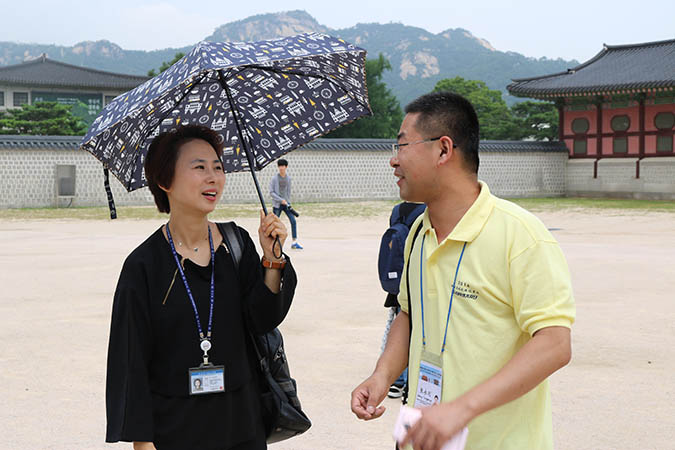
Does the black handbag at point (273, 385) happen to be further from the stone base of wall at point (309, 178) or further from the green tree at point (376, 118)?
the green tree at point (376, 118)

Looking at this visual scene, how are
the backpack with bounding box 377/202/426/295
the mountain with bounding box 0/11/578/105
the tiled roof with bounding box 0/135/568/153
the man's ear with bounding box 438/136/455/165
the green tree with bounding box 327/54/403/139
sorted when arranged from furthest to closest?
the mountain with bounding box 0/11/578/105 < the green tree with bounding box 327/54/403/139 < the tiled roof with bounding box 0/135/568/153 < the backpack with bounding box 377/202/426/295 < the man's ear with bounding box 438/136/455/165

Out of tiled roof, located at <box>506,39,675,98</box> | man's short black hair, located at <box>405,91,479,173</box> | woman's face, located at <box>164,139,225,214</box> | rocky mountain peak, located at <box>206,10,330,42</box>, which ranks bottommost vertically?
woman's face, located at <box>164,139,225,214</box>

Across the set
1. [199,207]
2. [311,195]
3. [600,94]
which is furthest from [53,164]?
[199,207]

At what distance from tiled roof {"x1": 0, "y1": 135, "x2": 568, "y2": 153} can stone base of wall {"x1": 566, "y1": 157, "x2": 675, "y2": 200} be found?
1.40 meters

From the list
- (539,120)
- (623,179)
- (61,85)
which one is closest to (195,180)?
(623,179)

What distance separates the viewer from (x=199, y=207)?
2377 millimetres

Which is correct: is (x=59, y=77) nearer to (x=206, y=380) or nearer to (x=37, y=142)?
(x=37, y=142)

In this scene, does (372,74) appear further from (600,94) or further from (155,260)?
(155,260)

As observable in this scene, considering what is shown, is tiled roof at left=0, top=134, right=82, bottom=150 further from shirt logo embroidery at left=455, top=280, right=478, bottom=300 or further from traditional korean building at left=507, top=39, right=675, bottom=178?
shirt logo embroidery at left=455, top=280, right=478, bottom=300

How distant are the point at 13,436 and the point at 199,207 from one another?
2.35 m

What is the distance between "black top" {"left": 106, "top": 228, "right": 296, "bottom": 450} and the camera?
7.06ft

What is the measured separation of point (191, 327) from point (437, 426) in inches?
34.7

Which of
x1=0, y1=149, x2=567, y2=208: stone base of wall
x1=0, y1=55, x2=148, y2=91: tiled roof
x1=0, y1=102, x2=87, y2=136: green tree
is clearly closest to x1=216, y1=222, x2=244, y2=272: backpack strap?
x1=0, y1=149, x2=567, y2=208: stone base of wall

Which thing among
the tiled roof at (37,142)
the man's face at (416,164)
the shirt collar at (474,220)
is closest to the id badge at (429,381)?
the shirt collar at (474,220)
